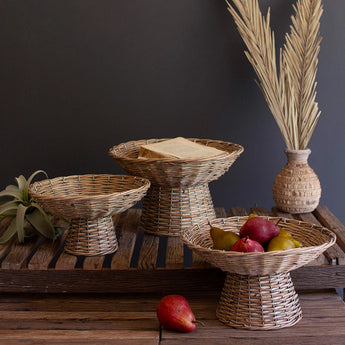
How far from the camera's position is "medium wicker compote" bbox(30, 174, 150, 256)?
1.65 meters

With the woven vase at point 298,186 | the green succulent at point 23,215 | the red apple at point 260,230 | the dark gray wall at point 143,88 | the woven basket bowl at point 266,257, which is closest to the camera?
the woven basket bowl at point 266,257

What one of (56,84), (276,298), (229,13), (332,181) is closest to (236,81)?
(229,13)

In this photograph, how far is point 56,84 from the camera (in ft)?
7.74

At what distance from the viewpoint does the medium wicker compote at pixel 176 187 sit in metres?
1.79

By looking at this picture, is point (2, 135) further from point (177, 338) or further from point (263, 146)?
point (177, 338)

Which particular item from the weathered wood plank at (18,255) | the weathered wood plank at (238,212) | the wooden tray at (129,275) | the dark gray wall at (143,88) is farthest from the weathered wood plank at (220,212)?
the weathered wood plank at (18,255)

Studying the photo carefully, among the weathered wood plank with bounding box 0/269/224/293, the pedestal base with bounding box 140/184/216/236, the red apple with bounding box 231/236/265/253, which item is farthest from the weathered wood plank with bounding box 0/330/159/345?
the pedestal base with bounding box 140/184/216/236

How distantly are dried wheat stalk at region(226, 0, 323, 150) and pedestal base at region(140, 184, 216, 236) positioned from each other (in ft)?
1.49

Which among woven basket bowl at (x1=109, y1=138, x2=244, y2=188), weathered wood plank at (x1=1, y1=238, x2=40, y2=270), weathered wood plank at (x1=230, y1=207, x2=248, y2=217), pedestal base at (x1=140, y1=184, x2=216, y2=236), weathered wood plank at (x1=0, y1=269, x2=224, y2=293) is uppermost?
woven basket bowl at (x1=109, y1=138, x2=244, y2=188)

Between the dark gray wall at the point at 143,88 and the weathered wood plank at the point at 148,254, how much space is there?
1.98 ft

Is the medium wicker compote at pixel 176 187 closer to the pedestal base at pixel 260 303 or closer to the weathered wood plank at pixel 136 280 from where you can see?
the weathered wood plank at pixel 136 280

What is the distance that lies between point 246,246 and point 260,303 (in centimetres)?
18

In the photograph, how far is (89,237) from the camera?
1.75m

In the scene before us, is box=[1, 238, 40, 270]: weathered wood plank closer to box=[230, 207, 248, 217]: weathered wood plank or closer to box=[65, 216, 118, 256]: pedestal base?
box=[65, 216, 118, 256]: pedestal base
